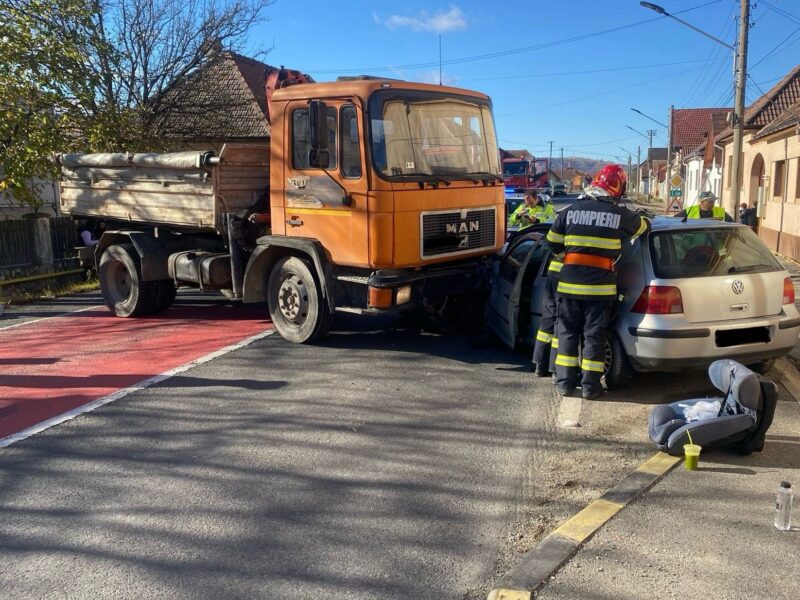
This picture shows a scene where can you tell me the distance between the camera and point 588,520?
148 inches

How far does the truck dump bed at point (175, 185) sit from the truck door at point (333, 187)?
1.05m

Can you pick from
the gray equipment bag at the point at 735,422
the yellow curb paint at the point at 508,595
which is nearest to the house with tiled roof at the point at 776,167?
the gray equipment bag at the point at 735,422

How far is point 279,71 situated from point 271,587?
256 inches

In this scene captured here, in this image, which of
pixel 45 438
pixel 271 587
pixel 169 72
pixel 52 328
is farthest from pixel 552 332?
pixel 169 72

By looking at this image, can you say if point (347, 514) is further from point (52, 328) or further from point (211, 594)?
point (52, 328)

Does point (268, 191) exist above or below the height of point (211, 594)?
above

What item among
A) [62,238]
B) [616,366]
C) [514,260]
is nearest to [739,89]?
[514,260]

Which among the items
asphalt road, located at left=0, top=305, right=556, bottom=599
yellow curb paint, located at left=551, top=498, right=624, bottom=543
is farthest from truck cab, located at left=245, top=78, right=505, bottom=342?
yellow curb paint, located at left=551, top=498, right=624, bottom=543

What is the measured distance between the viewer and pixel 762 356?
5.71 meters

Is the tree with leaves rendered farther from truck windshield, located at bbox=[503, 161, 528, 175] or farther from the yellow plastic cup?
truck windshield, located at bbox=[503, 161, 528, 175]

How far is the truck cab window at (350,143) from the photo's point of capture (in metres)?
6.91

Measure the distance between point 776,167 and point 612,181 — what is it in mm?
17284

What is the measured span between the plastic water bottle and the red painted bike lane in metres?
5.15

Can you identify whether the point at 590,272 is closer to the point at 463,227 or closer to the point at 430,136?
the point at 463,227
